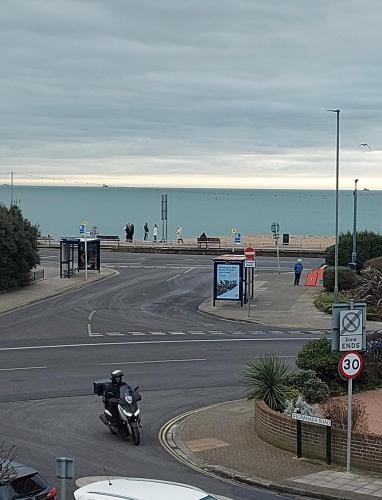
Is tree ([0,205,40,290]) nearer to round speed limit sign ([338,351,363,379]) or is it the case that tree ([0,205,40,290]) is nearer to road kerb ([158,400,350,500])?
road kerb ([158,400,350,500])

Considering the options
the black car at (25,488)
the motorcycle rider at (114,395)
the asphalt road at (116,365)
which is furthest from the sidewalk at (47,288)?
the black car at (25,488)

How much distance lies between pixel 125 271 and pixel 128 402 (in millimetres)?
38609

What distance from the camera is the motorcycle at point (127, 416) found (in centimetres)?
1642

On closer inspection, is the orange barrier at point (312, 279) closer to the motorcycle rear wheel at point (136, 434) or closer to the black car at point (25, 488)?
the motorcycle rear wheel at point (136, 434)

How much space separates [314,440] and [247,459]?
3.90 feet

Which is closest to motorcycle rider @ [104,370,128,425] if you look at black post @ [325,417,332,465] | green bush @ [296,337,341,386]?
black post @ [325,417,332,465]

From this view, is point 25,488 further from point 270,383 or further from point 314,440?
point 270,383

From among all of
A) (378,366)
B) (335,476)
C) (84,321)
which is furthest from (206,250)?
(335,476)

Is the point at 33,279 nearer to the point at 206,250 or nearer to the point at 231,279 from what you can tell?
the point at 231,279

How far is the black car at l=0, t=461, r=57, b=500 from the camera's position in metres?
10.2

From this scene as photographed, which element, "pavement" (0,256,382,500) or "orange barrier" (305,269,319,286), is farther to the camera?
"orange barrier" (305,269,319,286)

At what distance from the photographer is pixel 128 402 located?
16.6 m

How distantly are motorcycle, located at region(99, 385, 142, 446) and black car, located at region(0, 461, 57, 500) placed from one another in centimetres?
568

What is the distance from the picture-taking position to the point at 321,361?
18.8 m
